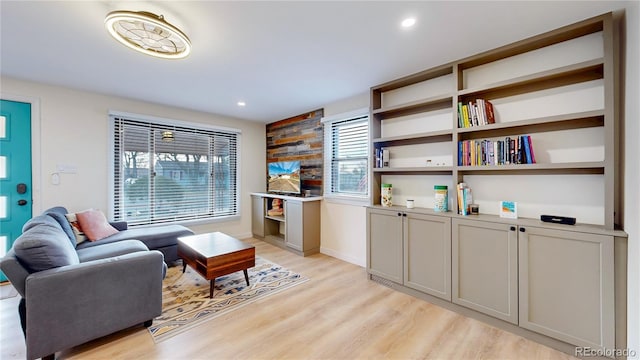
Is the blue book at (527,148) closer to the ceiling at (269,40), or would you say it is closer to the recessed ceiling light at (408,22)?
the ceiling at (269,40)

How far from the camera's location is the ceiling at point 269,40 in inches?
65.9

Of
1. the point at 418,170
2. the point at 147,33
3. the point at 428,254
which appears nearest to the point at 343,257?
the point at 428,254

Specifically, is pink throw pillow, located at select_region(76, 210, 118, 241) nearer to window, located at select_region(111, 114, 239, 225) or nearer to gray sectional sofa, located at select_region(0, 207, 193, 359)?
window, located at select_region(111, 114, 239, 225)

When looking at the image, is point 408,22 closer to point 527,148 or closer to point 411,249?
point 527,148

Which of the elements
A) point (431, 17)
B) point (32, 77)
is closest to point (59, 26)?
point (32, 77)

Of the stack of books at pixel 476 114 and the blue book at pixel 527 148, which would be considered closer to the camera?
the blue book at pixel 527 148

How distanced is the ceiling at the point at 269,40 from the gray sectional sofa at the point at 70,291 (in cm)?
155

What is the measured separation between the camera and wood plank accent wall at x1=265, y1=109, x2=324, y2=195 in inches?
166

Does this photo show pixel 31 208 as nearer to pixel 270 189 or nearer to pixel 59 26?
pixel 59 26

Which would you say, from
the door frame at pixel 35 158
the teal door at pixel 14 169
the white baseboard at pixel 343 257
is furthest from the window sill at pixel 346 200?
the teal door at pixel 14 169

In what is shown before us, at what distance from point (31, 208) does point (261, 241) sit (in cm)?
307

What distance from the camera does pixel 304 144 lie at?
14.6 ft

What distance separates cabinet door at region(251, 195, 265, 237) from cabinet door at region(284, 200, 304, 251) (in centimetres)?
79

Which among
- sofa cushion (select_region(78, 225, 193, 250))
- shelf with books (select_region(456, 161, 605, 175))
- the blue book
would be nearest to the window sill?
shelf with books (select_region(456, 161, 605, 175))
